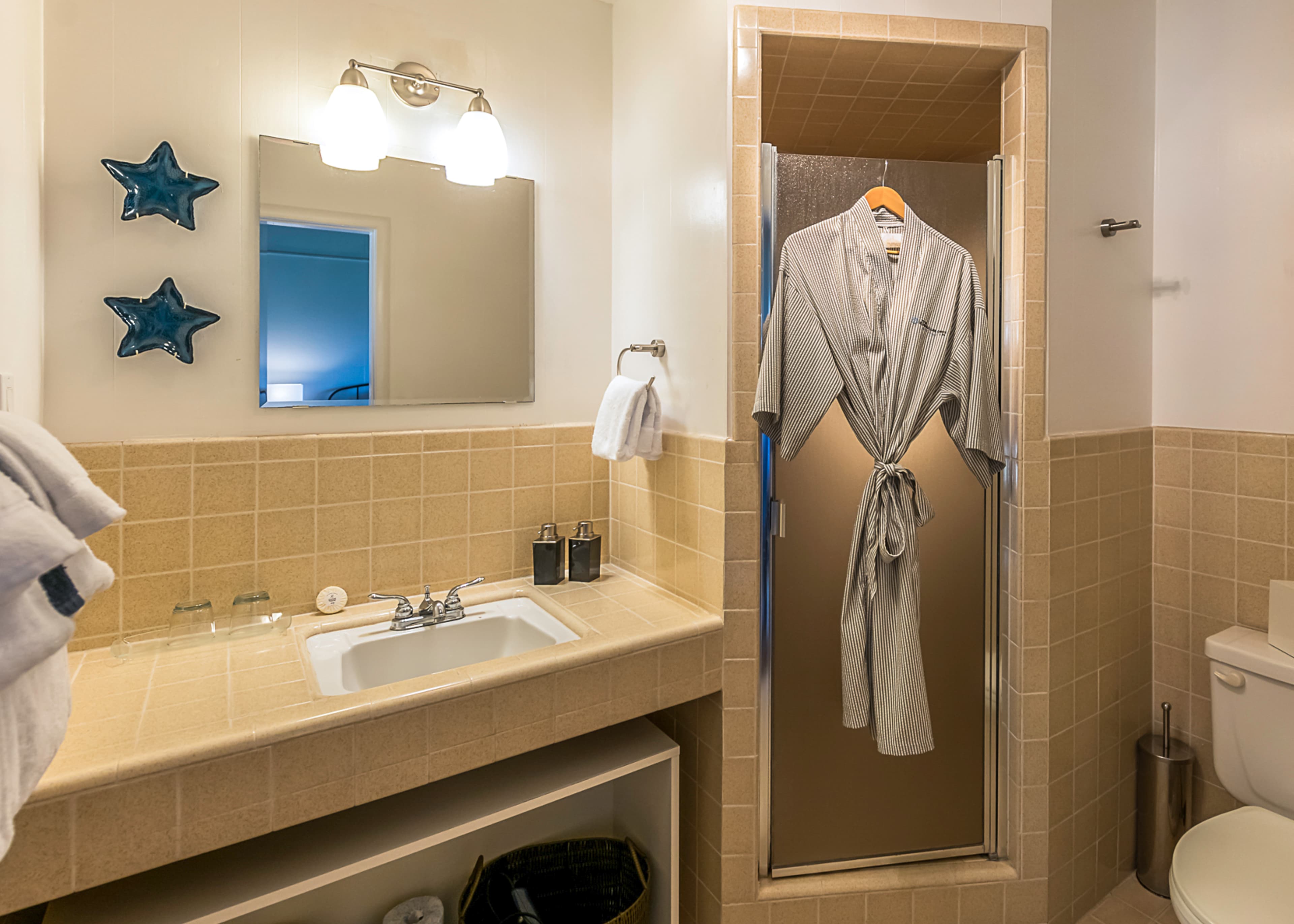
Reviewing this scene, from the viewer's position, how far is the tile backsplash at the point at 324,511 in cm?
141

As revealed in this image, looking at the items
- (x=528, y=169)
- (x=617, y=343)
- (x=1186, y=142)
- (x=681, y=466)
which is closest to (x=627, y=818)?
(x=681, y=466)

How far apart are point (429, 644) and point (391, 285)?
2.91 ft

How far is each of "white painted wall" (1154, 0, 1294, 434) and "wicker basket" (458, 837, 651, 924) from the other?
1.91 meters

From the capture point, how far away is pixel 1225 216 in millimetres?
1770

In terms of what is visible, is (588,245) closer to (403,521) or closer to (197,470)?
(403,521)

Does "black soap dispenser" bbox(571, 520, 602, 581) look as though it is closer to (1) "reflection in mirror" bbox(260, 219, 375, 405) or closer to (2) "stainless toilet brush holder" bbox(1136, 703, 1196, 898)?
(1) "reflection in mirror" bbox(260, 219, 375, 405)

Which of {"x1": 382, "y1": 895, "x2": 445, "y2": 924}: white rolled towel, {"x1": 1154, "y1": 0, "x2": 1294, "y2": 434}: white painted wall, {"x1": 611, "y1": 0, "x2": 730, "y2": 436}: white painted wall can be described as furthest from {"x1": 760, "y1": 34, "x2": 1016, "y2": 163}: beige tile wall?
{"x1": 382, "y1": 895, "x2": 445, "y2": 924}: white rolled towel

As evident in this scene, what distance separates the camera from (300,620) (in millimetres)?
1566

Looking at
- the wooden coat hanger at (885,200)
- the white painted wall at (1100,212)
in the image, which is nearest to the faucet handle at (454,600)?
the wooden coat hanger at (885,200)

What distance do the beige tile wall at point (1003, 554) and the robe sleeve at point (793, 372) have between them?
61 millimetres

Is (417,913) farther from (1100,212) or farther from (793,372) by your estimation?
(1100,212)

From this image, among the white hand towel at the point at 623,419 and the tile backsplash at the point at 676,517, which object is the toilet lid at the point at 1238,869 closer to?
the tile backsplash at the point at 676,517

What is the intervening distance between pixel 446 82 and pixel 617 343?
2.63 feet

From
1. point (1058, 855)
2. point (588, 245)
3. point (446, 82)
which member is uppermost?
point (446, 82)
